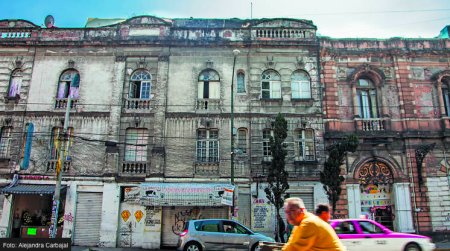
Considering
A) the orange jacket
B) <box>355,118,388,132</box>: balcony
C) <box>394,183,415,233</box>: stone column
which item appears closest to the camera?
the orange jacket

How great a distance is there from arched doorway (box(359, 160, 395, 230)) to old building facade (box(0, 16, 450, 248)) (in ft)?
0.23

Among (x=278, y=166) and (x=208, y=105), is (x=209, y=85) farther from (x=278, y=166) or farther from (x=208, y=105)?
(x=278, y=166)

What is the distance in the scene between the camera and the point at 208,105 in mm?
18406

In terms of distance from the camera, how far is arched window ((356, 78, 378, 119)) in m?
18.9

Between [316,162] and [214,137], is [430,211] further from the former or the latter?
[214,137]

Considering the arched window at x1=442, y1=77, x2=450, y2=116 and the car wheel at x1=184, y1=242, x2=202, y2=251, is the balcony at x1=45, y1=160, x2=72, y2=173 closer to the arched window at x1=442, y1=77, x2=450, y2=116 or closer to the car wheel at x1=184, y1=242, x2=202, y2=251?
the car wheel at x1=184, y1=242, x2=202, y2=251

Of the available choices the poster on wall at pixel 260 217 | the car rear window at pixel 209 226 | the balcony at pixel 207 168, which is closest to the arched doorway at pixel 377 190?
the poster on wall at pixel 260 217

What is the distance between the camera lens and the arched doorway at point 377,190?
17516 millimetres

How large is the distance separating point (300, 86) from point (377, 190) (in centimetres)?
749

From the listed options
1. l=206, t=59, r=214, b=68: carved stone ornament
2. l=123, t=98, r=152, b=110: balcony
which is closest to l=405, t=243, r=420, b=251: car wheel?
l=206, t=59, r=214, b=68: carved stone ornament

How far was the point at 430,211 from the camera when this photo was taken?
1708 cm

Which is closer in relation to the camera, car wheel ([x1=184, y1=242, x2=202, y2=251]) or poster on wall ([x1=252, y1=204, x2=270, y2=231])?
car wheel ([x1=184, y1=242, x2=202, y2=251])

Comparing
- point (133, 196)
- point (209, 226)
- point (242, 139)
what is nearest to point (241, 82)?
point (242, 139)

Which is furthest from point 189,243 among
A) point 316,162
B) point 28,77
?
point 28,77
